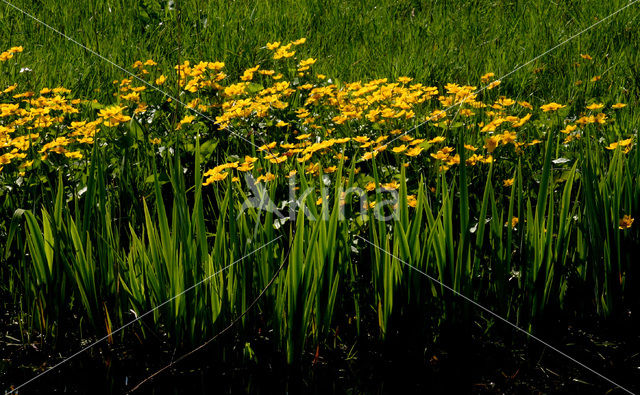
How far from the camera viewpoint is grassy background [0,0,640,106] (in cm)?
368

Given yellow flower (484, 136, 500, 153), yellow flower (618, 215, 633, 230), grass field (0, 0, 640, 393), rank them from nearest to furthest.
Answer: grass field (0, 0, 640, 393), yellow flower (618, 215, 633, 230), yellow flower (484, 136, 500, 153)

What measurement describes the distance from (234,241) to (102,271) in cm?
38

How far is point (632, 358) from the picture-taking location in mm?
1872

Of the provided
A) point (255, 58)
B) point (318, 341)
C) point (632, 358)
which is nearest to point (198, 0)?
point (255, 58)

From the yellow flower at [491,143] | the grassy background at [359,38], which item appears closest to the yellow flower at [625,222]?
the yellow flower at [491,143]

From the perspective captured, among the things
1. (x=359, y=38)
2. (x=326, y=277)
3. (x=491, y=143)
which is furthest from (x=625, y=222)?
(x=359, y=38)

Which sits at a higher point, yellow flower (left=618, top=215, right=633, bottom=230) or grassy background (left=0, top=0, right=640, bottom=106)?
grassy background (left=0, top=0, right=640, bottom=106)

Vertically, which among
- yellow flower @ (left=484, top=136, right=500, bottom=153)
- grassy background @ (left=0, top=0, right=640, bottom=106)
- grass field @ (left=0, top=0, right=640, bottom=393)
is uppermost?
grassy background @ (left=0, top=0, right=640, bottom=106)

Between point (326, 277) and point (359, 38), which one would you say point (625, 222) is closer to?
point (326, 277)

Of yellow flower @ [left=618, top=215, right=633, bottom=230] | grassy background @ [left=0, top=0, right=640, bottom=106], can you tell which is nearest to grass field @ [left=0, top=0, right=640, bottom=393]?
yellow flower @ [left=618, top=215, right=633, bottom=230]

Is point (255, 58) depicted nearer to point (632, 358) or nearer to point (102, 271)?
point (102, 271)

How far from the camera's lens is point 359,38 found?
4.35m

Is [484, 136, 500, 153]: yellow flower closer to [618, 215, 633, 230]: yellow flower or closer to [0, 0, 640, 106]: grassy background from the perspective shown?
[618, 215, 633, 230]: yellow flower

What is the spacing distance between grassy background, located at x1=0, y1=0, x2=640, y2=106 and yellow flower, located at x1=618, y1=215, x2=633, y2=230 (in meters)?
1.45
